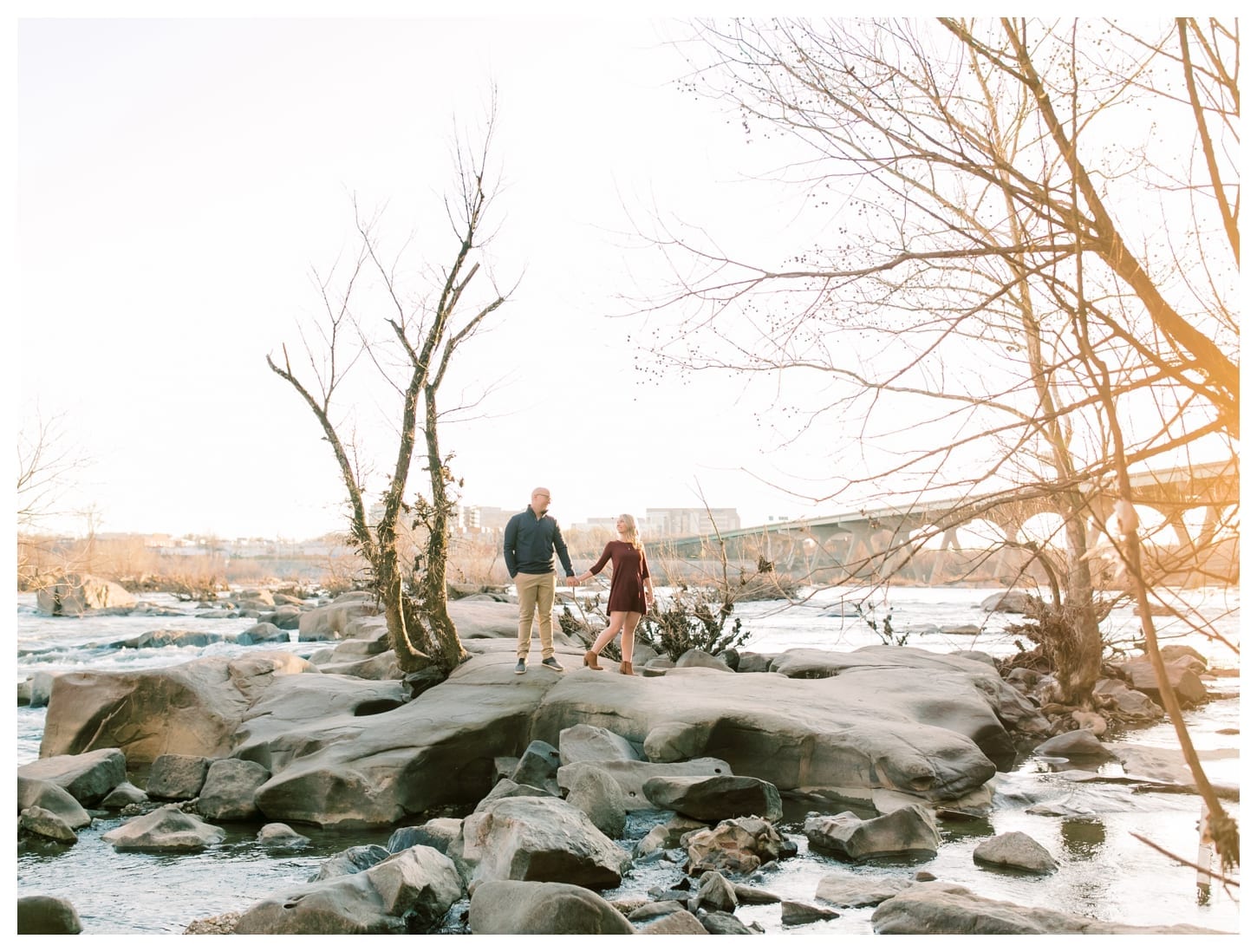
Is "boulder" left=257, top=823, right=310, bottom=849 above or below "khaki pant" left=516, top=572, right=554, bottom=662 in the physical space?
below

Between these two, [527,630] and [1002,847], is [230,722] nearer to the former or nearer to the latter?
[527,630]

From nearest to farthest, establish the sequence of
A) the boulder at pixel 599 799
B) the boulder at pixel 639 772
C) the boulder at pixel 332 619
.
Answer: the boulder at pixel 599 799 < the boulder at pixel 639 772 < the boulder at pixel 332 619

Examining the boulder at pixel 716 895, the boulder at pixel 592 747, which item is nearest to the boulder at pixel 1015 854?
the boulder at pixel 716 895

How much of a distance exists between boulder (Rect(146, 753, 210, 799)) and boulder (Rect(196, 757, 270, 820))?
0.69 ft

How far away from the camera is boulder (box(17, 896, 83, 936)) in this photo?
4.61 m

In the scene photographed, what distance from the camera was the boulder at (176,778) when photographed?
8.12 m

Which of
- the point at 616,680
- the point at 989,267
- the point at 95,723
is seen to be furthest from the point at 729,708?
the point at 95,723

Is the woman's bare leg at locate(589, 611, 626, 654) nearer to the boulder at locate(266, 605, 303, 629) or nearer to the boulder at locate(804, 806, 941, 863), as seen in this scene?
the boulder at locate(804, 806, 941, 863)

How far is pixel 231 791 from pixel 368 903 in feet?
10.7

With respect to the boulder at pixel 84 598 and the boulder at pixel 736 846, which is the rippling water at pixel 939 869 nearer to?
the boulder at pixel 736 846

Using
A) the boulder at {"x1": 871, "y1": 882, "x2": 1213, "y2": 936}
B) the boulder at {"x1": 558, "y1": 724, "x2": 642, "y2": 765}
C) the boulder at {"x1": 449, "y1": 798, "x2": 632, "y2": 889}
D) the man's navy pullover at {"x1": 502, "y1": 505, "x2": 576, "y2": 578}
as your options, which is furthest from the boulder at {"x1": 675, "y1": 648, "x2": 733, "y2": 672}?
the boulder at {"x1": 871, "y1": 882, "x2": 1213, "y2": 936}

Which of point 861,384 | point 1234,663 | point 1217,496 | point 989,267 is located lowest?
point 1234,663

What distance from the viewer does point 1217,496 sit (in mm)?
3361

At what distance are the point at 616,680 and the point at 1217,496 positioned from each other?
21.8ft
